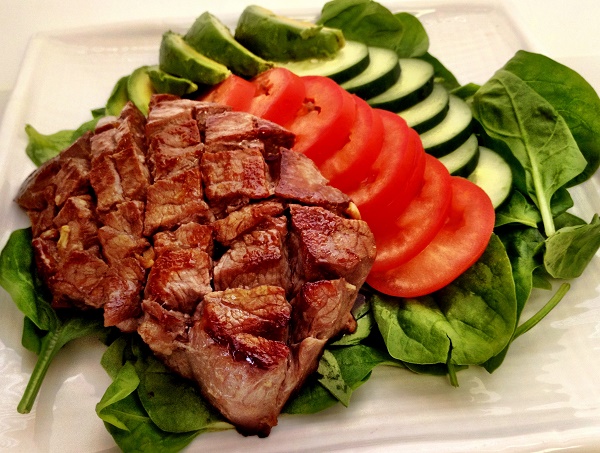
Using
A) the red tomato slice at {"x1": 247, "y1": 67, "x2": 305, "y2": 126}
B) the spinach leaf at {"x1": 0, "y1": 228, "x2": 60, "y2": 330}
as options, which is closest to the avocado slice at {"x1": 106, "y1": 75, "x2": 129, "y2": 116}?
the red tomato slice at {"x1": 247, "y1": 67, "x2": 305, "y2": 126}

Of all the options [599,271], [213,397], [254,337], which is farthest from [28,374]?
[599,271]

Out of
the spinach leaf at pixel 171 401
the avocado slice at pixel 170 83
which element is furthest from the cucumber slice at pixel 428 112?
the spinach leaf at pixel 171 401

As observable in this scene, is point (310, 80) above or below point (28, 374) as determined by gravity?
above

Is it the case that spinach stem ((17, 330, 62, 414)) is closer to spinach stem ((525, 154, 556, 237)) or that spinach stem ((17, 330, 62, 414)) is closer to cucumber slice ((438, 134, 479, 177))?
cucumber slice ((438, 134, 479, 177))

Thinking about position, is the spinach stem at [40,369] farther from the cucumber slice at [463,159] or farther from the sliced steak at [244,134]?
the cucumber slice at [463,159]

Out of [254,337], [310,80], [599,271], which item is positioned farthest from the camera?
[310,80]

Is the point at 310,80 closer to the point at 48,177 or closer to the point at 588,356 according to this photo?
the point at 48,177

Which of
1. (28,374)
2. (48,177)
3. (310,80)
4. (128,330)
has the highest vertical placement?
(310,80)
